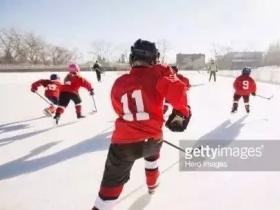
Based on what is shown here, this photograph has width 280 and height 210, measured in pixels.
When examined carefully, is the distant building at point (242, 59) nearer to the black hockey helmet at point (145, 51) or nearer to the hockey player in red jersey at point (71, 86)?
the hockey player in red jersey at point (71, 86)

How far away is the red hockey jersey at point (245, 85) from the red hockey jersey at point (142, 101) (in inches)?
219

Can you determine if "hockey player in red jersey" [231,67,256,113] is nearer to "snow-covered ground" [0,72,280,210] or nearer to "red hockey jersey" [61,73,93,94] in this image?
"snow-covered ground" [0,72,280,210]

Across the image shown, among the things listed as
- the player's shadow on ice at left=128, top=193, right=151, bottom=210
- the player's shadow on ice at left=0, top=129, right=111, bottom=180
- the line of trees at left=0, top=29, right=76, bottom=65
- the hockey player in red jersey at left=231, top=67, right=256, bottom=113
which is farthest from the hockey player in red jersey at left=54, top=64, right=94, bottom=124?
the line of trees at left=0, top=29, right=76, bottom=65

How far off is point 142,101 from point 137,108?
6 cm

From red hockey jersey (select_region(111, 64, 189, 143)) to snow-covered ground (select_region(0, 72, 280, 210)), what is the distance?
0.74 m

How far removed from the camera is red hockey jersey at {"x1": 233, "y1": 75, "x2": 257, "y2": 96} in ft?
25.4

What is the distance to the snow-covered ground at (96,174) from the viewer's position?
3.08 metres

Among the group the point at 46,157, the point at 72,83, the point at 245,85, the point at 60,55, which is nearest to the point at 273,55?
the point at 60,55

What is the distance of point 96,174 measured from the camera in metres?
3.85

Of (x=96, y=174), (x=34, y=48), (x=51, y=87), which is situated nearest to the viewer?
(x=96, y=174)

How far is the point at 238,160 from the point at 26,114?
18.6ft

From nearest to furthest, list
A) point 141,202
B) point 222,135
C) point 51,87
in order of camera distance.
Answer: point 141,202
point 222,135
point 51,87

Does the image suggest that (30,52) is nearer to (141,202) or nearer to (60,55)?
(60,55)

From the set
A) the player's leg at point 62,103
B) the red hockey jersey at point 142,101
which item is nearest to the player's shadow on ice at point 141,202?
the red hockey jersey at point 142,101
